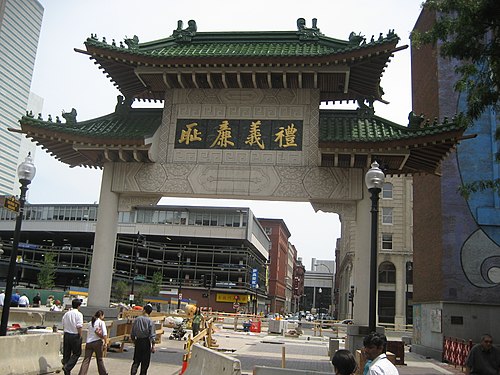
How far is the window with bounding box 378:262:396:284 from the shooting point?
59.1 m

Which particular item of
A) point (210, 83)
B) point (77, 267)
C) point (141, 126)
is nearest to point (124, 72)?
point (141, 126)

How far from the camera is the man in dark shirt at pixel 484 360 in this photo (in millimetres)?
8875

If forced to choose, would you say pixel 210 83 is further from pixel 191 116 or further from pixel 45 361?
pixel 45 361

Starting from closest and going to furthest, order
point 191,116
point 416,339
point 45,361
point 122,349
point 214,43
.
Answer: point 45,361 < point 122,349 < point 191,116 < point 214,43 < point 416,339

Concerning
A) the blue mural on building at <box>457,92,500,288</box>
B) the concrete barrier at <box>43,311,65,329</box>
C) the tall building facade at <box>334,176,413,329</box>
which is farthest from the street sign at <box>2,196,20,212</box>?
the tall building facade at <box>334,176,413,329</box>

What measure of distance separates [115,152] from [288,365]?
9.36 m

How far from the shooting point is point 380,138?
1585 cm

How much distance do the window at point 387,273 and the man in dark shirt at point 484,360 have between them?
51887mm

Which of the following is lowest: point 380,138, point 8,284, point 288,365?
point 288,365

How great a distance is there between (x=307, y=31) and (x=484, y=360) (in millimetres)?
13368

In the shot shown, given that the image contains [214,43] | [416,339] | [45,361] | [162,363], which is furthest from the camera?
[416,339]

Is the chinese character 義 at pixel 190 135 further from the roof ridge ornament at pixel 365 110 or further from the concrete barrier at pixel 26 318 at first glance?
the concrete barrier at pixel 26 318

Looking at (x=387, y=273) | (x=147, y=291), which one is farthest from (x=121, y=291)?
(x=387, y=273)

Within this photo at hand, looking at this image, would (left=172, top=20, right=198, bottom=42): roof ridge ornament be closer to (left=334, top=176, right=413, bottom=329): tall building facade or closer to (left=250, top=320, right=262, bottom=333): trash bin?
(left=250, top=320, right=262, bottom=333): trash bin
